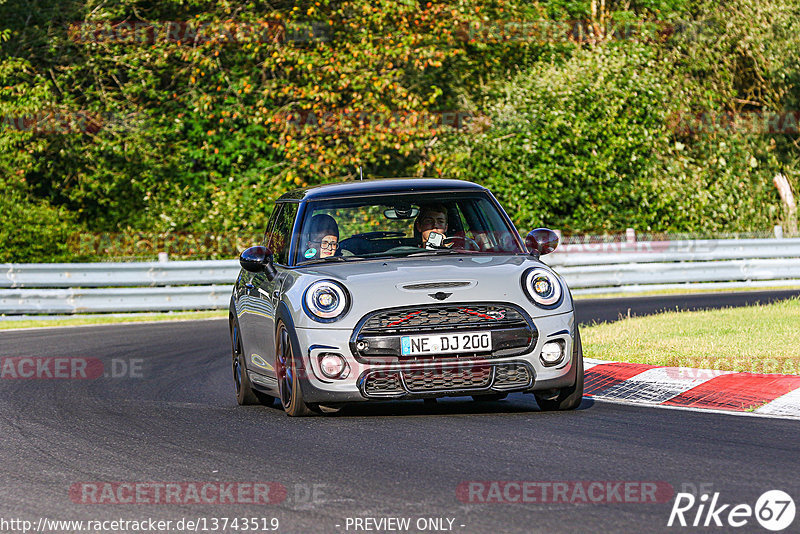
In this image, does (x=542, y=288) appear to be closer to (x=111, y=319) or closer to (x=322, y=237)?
(x=322, y=237)

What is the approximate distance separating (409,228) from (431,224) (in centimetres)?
20

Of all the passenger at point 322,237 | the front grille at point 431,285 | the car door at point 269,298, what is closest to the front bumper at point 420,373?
the front grille at point 431,285

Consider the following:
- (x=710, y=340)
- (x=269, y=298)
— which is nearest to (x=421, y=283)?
(x=269, y=298)

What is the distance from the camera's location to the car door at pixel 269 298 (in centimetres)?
912

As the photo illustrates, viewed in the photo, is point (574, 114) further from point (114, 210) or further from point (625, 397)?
point (625, 397)

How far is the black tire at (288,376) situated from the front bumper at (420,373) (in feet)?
0.48

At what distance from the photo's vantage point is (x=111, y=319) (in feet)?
70.1

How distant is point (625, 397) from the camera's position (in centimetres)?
943

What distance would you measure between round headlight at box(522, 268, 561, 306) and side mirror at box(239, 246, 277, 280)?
6.36 ft

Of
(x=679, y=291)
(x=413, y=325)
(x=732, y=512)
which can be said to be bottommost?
(x=679, y=291)

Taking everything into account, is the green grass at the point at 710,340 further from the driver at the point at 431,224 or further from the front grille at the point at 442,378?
the front grille at the point at 442,378

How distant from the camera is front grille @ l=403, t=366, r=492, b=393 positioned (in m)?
8.16

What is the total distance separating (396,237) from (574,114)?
19.6 metres

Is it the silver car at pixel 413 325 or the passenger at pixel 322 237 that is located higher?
the passenger at pixel 322 237
